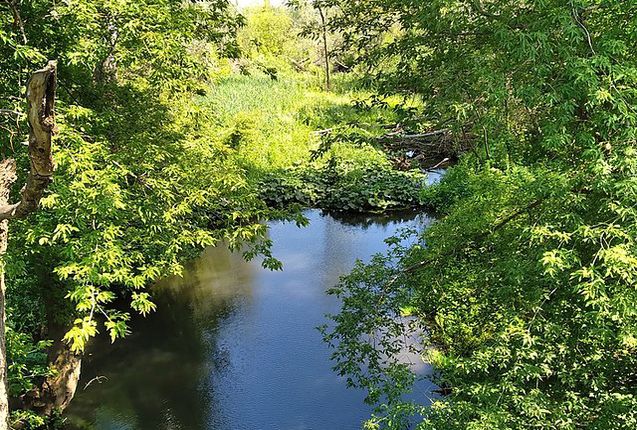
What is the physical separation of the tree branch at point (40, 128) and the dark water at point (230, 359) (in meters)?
5.05

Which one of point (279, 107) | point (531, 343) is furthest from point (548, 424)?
point (279, 107)

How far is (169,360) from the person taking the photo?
28.0 feet

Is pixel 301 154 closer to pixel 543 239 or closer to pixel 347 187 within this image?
pixel 347 187

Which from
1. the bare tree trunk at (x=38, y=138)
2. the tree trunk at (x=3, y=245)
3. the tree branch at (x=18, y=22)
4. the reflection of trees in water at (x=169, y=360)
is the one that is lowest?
the reflection of trees in water at (x=169, y=360)

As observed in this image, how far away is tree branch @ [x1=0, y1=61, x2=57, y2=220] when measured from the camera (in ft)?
7.50

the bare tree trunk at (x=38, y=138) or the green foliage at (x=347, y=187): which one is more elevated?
the bare tree trunk at (x=38, y=138)

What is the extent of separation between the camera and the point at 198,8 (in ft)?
20.8

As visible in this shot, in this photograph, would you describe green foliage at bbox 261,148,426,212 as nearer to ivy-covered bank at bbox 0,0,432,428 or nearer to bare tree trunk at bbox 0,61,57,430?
ivy-covered bank at bbox 0,0,432,428

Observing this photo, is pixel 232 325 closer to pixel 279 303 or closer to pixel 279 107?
pixel 279 303

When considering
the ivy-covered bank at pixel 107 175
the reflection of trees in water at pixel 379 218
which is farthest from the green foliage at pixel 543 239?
the reflection of trees in water at pixel 379 218

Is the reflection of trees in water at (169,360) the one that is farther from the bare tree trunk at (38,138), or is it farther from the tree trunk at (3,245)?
the bare tree trunk at (38,138)

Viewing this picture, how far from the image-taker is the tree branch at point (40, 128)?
2285 millimetres

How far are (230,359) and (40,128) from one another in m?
6.61

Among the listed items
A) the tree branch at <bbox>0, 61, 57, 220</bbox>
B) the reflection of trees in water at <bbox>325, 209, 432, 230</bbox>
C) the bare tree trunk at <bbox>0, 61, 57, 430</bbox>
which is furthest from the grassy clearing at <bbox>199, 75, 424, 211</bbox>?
the tree branch at <bbox>0, 61, 57, 220</bbox>
